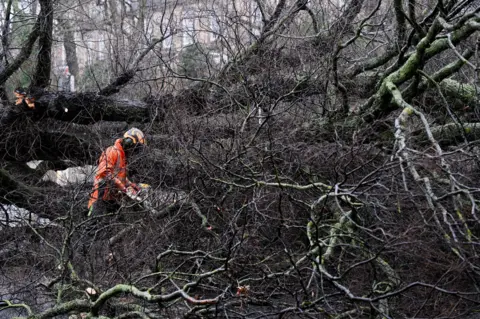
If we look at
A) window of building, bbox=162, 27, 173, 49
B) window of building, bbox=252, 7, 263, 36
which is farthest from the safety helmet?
window of building, bbox=252, 7, 263, 36

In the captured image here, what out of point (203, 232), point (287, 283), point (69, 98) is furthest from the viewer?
point (69, 98)

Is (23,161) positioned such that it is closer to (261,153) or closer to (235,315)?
(261,153)

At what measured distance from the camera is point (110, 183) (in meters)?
7.27

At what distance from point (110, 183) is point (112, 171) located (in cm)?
15

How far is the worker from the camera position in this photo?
7.17m

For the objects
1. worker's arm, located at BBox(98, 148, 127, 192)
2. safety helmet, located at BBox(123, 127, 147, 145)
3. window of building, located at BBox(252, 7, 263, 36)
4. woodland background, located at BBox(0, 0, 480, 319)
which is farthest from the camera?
window of building, located at BBox(252, 7, 263, 36)

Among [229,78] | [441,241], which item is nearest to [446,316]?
[441,241]

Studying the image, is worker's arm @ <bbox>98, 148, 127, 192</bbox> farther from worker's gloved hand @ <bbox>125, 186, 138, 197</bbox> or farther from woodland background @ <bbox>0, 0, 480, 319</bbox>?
woodland background @ <bbox>0, 0, 480, 319</bbox>

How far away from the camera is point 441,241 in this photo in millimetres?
4059

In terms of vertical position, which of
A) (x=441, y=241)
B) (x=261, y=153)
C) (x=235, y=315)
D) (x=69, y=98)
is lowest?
(x=235, y=315)

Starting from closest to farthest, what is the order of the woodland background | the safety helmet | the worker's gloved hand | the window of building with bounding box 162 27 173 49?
the woodland background
the worker's gloved hand
the safety helmet
the window of building with bounding box 162 27 173 49

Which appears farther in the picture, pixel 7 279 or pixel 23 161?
pixel 23 161

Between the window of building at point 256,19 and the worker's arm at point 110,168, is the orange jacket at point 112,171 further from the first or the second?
the window of building at point 256,19

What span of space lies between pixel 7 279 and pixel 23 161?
4856 millimetres
